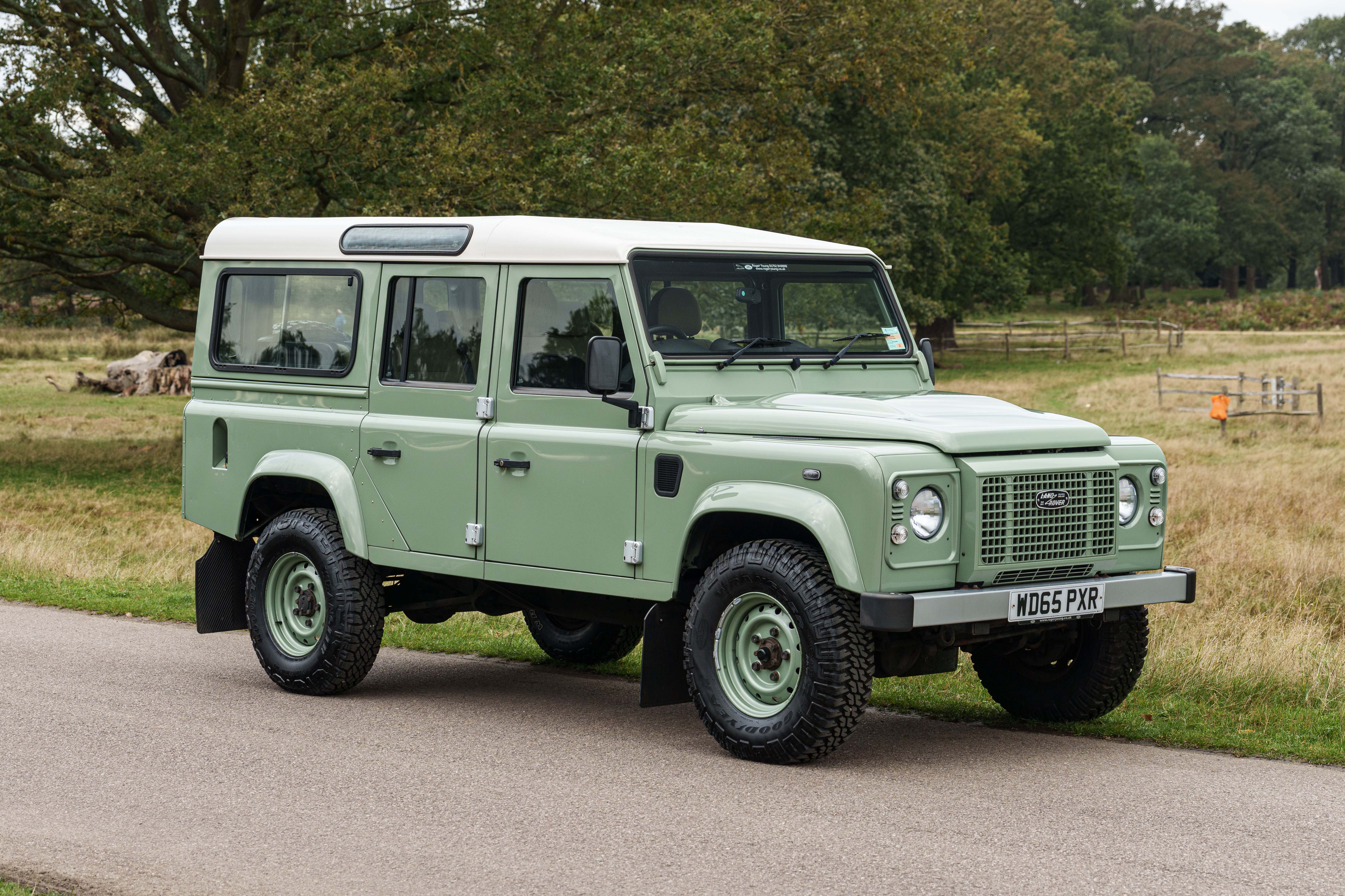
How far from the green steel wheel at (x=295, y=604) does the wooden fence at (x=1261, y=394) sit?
20.6m

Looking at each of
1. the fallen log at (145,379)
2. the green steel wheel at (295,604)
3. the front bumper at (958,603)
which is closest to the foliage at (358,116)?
the green steel wheel at (295,604)

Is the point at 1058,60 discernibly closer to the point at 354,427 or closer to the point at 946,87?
the point at 946,87

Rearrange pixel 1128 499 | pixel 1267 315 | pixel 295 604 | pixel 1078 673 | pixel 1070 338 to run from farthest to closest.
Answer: pixel 1267 315 < pixel 1070 338 < pixel 295 604 < pixel 1078 673 < pixel 1128 499

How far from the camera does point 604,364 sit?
7.22 meters

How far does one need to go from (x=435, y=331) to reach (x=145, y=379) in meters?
32.0

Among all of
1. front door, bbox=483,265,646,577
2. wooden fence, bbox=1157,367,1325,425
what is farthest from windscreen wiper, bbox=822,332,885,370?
wooden fence, bbox=1157,367,1325,425

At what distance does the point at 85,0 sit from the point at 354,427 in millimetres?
15901

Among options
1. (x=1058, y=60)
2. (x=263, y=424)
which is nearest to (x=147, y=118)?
(x=263, y=424)

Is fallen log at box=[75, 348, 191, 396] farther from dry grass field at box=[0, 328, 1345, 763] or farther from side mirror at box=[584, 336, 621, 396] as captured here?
side mirror at box=[584, 336, 621, 396]

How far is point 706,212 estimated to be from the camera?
20828 mm

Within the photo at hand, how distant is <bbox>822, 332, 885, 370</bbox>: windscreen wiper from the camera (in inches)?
316

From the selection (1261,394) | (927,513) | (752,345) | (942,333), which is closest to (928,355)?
(752,345)

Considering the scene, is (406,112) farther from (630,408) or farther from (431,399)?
(630,408)

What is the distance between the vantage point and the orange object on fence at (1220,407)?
1037 inches
